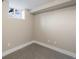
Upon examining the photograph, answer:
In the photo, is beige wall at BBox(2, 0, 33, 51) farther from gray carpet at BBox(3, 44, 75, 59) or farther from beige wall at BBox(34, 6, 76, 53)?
beige wall at BBox(34, 6, 76, 53)

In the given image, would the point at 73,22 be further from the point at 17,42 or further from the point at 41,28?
the point at 17,42

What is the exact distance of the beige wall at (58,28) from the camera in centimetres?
373

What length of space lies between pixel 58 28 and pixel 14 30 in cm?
231

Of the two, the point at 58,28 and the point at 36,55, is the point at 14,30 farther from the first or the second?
the point at 58,28

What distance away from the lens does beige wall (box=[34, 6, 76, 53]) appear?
12.2 ft

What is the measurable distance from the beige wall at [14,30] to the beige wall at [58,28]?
647 mm

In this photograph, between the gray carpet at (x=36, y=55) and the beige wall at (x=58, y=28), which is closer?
the gray carpet at (x=36, y=55)

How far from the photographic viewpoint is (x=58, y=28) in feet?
14.1

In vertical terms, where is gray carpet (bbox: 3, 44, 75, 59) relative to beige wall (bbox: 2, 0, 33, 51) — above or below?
below

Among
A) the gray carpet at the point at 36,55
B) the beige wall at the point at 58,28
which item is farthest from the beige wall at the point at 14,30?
the beige wall at the point at 58,28

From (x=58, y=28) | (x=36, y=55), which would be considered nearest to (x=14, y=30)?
(x=36, y=55)

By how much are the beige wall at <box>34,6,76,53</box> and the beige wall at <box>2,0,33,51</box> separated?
65cm

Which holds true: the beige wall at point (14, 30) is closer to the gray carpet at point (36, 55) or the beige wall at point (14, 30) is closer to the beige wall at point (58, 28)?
the gray carpet at point (36, 55)

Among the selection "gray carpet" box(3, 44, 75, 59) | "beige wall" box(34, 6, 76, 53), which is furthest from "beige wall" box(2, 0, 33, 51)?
"beige wall" box(34, 6, 76, 53)
